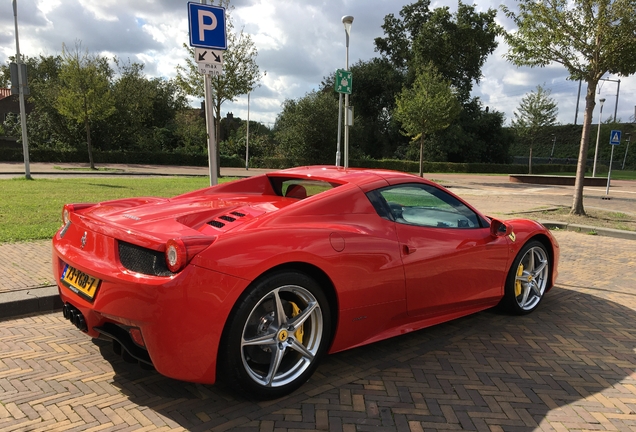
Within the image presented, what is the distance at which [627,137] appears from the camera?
56250 millimetres

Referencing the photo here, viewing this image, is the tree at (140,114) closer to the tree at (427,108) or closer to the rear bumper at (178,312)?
the tree at (427,108)

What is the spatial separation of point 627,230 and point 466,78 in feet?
126

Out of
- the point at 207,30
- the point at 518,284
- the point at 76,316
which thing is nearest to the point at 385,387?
the point at 76,316

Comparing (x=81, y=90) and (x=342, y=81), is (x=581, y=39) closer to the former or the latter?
(x=342, y=81)

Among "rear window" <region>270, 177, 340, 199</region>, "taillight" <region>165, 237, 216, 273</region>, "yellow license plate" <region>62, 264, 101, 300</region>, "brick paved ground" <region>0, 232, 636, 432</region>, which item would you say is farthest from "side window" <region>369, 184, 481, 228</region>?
"yellow license plate" <region>62, 264, 101, 300</region>

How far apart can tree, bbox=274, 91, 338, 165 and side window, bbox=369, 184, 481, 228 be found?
35023mm

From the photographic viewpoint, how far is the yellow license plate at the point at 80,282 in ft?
8.63

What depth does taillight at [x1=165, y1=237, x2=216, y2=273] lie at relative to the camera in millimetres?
2357

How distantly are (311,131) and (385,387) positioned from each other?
36.4 m

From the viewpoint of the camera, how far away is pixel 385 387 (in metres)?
2.97

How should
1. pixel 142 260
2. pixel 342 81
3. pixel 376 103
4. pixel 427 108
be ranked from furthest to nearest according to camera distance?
pixel 376 103
pixel 427 108
pixel 342 81
pixel 142 260

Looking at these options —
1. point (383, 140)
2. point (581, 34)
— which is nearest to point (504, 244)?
point (581, 34)

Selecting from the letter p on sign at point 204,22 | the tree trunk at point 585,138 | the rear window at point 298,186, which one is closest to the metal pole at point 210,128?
the letter p on sign at point 204,22

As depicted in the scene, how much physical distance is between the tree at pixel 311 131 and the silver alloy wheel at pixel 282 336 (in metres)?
36.1
